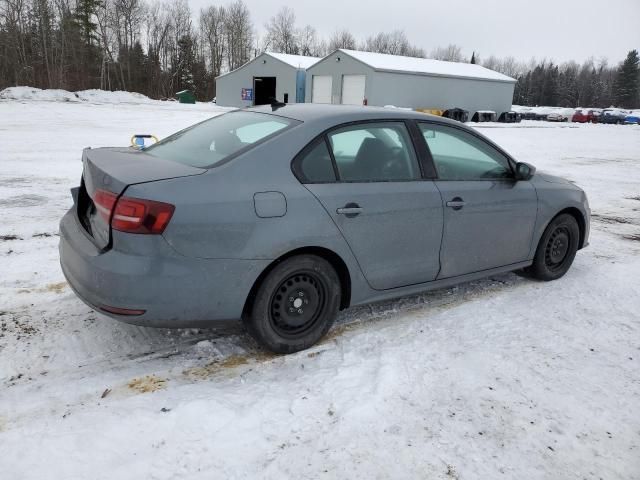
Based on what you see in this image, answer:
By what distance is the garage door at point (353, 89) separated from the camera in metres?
34.4

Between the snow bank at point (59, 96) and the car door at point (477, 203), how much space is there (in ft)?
115

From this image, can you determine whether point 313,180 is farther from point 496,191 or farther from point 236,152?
point 496,191

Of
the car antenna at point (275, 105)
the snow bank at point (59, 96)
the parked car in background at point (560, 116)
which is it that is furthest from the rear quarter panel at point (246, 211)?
the parked car in background at point (560, 116)

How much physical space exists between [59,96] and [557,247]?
37.3 m

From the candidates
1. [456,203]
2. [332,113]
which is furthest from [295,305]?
[456,203]

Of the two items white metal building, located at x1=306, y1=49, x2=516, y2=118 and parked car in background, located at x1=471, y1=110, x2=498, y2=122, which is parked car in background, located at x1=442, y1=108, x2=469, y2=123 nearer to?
white metal building, located at x1=306, y1=49, x2=516, y2=118

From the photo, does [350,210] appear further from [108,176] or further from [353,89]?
[353,89]

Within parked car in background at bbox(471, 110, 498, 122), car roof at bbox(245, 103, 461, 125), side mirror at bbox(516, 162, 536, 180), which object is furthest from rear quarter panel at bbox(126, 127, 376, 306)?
parked car in background at bbox(471, 110, 498, 122)

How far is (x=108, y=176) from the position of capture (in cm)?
293

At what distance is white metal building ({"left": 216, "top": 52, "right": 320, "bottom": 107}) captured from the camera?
40.0 metres

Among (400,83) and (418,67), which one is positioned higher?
(418,67)

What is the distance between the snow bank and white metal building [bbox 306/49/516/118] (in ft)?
49.5

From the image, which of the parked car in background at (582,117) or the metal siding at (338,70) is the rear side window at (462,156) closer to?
the metal siding at (338,70)

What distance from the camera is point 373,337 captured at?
359 centimetres
